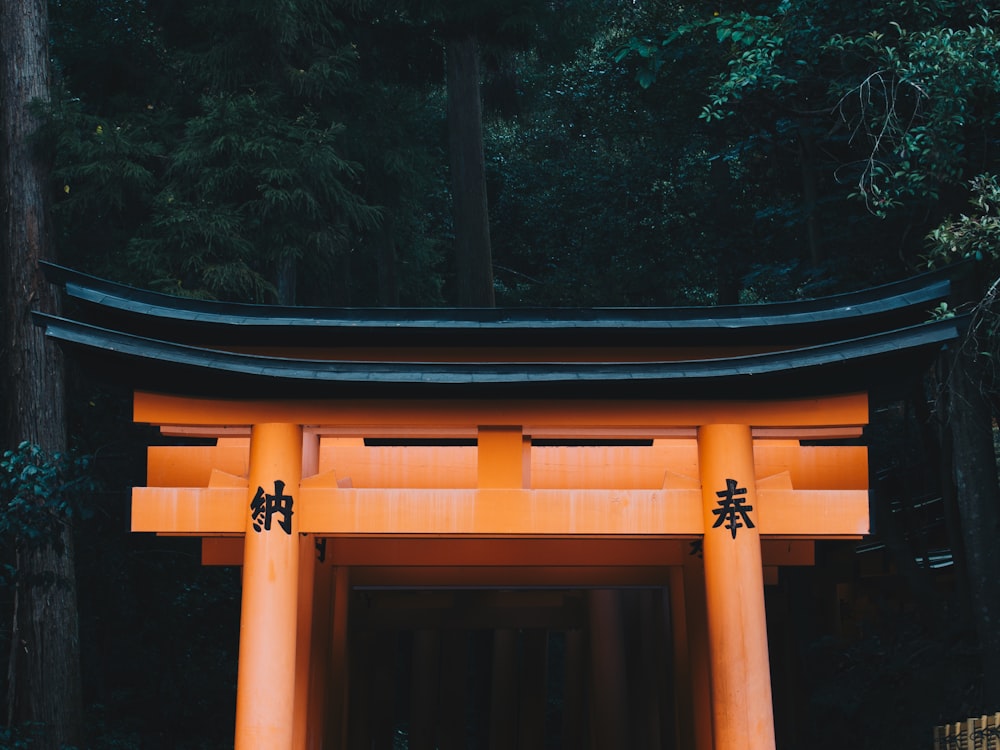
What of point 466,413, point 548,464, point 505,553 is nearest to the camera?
point 466,413

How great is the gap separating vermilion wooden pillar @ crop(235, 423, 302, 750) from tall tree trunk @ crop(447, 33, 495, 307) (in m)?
11.5

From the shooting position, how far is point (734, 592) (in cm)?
776

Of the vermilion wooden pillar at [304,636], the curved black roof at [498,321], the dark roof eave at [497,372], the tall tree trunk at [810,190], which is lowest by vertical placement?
the vermilion wooden pillar at [304,636]

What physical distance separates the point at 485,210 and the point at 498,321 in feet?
38.1

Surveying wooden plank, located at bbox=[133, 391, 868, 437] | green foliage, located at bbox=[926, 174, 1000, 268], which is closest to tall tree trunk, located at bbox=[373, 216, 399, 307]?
green foliage, located at bbox=[926, 174, 1000, 268]

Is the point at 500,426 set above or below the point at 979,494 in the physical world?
below

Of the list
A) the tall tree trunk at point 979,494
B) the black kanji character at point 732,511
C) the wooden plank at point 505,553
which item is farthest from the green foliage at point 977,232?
the black kanji character at point 732,511

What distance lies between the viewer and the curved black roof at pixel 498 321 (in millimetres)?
8102

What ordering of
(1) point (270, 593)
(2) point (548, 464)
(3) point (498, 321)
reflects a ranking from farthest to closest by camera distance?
(2) point (548, 464) < (3) point (498, 321) < (1) point (270, 593)

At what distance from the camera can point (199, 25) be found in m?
16.5

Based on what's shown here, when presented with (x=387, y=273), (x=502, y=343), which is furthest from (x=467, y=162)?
(x=502, y=343)

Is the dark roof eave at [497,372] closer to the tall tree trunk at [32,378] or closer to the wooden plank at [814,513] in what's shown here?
the wooden plank at [814,513]

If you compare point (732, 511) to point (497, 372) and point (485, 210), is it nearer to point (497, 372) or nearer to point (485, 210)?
point (497, 372)

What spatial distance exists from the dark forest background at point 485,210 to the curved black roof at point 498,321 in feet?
2.70
